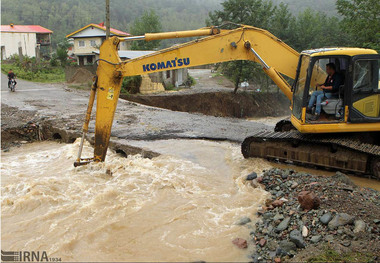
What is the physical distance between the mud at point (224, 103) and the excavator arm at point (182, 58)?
47.2 feet

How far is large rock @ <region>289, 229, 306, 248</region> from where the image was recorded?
180 inches

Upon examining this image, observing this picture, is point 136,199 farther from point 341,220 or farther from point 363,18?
point 363,18

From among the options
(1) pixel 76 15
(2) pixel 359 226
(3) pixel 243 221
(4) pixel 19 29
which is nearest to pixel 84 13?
(1) pixel 76 15

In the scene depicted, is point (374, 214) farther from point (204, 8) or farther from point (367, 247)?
point (204, 8)

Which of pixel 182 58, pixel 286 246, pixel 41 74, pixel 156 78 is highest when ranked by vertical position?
pixel 182 58

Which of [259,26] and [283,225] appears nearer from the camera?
[283,225]

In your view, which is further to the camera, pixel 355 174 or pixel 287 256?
pixel 355 174

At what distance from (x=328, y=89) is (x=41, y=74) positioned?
86.9ft

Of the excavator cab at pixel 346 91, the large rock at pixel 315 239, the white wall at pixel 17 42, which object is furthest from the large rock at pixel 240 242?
the white wall at pixel 17 42

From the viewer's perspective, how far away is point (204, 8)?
448 ft

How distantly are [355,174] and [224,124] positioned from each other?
20.9 feet

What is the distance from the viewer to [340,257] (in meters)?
4.09

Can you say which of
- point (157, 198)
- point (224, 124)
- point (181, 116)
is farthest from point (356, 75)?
point (181, 116)

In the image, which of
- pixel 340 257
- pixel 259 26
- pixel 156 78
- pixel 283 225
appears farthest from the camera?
pixel 259 26
